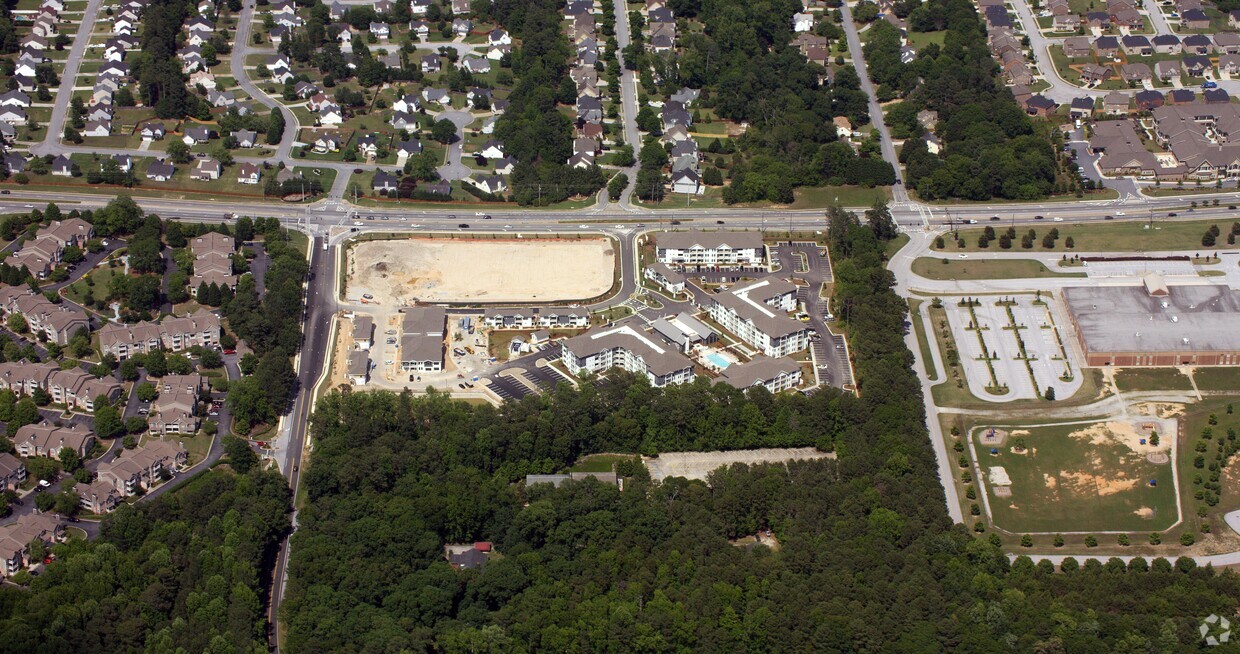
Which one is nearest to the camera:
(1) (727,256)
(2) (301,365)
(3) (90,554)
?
(3) (90,554)

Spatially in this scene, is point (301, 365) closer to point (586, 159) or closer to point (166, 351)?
point (166, 351)

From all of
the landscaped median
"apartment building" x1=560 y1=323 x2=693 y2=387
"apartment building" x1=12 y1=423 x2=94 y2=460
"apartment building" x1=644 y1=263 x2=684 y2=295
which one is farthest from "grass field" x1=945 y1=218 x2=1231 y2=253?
"apartment building" x1=12 y1=423 x2=94 y2=460

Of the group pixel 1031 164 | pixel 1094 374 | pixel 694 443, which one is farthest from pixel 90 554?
pixel 1031 164

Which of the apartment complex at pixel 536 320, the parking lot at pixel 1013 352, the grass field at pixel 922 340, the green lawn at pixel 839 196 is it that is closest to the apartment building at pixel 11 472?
the apartment complex at pixel 536 320

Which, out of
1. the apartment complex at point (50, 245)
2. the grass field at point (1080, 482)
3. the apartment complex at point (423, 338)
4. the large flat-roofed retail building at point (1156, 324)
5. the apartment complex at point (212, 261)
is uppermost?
the apartment complex at point (50, 245)

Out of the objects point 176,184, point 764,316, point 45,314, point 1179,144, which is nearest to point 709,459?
point 764,316

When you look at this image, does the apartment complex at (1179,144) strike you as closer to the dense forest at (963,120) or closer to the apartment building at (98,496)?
the dense forest at (963,120)
